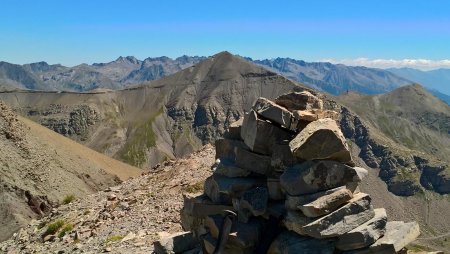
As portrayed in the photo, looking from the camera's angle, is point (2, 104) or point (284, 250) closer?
point (284, 250)

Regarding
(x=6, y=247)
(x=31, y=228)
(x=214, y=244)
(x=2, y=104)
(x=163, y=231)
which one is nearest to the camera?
(x=214, y=244)

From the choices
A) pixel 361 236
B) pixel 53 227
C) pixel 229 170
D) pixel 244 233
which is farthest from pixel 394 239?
pixel 53 227

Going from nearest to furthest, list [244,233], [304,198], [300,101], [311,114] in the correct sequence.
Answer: [304,198]
[244,233]
[311,114]
[300,101]

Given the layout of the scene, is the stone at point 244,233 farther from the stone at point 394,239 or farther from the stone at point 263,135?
the stone at point 394,239

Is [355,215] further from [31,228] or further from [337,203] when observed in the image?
[31,228]

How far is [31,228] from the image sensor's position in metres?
45.5

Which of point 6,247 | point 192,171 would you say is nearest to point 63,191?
point 6,247

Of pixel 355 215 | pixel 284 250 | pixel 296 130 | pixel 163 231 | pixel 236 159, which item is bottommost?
pixel 163 231

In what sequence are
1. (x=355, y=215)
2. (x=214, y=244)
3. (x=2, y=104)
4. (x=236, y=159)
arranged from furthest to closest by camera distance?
(x=2, y=104)
(x=236, y=159)
(x=214, y=244)
(x=355, y=215)

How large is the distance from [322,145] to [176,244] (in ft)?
33.7

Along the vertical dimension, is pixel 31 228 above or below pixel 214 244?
below

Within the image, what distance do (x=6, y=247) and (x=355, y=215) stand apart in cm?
3394

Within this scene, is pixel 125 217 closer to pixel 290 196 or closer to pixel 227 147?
pixel 227 147

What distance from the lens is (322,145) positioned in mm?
22531
